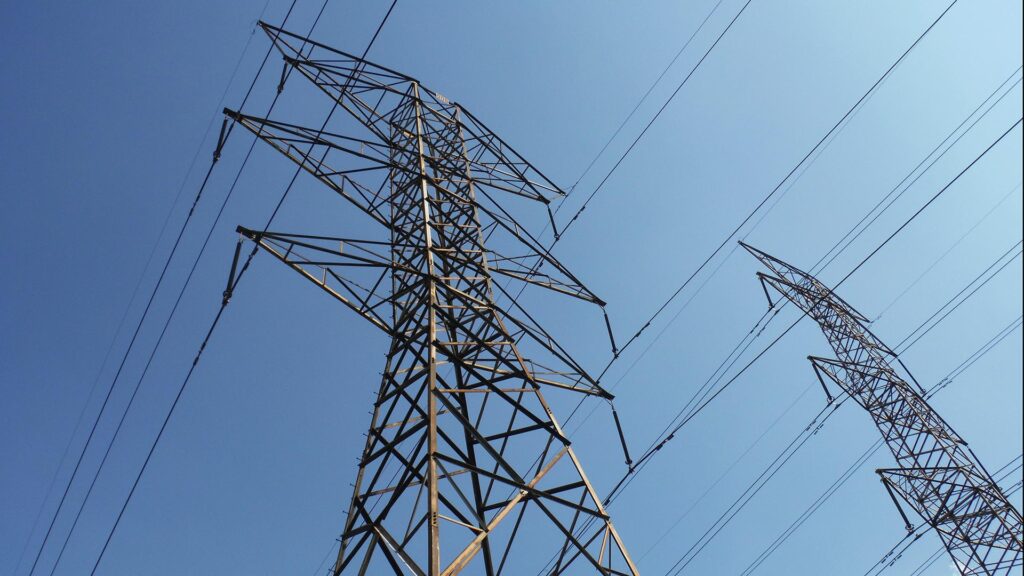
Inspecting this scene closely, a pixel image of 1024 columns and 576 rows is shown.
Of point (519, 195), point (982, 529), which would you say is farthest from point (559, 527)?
point (982, 529)

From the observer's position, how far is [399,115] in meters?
13.3

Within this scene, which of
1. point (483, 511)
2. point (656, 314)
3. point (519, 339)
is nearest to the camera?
point (483, 511)

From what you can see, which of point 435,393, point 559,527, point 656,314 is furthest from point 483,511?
point 656,314

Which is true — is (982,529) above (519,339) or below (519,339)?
below

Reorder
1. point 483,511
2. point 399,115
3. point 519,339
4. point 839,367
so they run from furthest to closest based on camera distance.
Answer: point 839,367, point 399,115, point 519,339, point 483,511

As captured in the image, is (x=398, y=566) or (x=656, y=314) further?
(x=656, y=314)

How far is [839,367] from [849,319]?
5.28ft

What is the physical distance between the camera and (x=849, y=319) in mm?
16688

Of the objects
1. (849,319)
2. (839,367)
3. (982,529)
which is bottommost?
(982,529)

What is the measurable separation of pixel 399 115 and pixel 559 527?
30.7ft

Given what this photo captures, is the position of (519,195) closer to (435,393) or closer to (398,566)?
(435,393)

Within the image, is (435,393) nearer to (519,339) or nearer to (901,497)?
(519,339)

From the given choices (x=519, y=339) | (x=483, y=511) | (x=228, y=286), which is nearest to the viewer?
(x=483, y=511)

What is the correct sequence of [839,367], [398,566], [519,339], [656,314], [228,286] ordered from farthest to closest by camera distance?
[839,367], [656,314], [519,339], [228,286], [398,566]
